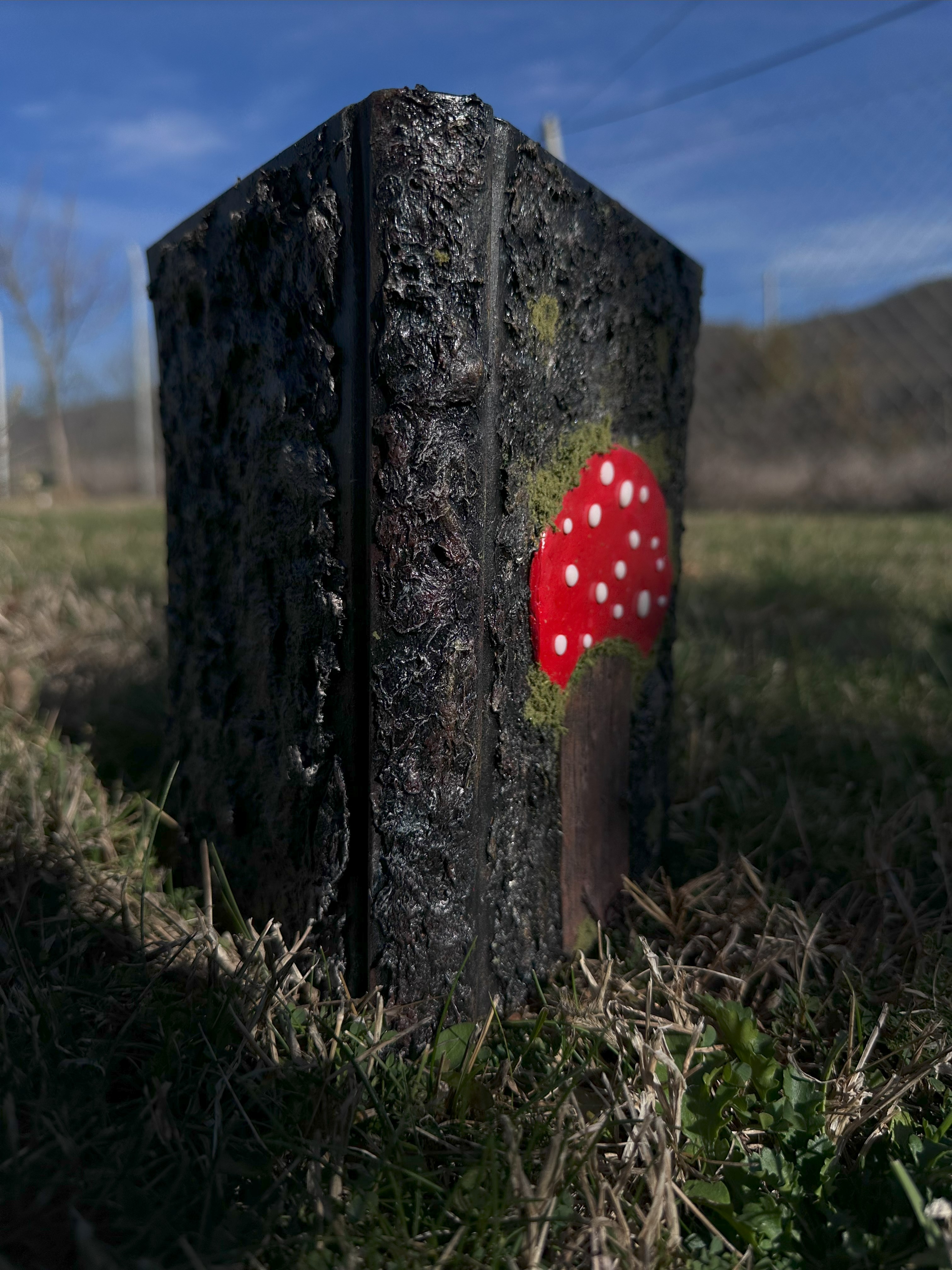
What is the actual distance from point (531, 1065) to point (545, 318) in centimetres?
90

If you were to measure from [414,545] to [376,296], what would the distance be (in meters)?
0.27

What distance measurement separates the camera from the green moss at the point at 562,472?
113 cm

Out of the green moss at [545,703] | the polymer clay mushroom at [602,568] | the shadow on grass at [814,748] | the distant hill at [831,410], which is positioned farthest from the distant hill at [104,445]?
the green moss at [545,703]

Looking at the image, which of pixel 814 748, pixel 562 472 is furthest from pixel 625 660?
pixel 814 748

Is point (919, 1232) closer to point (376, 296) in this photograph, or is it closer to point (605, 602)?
point (605, 602)

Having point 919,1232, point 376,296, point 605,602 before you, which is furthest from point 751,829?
point 376,296

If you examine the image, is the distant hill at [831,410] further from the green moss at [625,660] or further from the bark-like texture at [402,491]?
the bark-like texture at [402,491]

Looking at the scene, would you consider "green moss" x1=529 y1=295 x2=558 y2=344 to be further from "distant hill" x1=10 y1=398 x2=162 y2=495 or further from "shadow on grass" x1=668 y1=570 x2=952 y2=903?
"distant hill" x1=10 y1=398 x2=162 y2=495

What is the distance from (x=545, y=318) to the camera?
1.11 m

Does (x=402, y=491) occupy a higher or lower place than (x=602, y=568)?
higher

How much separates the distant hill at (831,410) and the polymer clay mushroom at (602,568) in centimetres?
762

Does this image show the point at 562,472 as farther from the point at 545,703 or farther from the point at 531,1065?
the point at 531,1065

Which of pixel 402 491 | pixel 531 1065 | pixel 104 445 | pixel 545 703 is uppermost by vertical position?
pixel 104 445

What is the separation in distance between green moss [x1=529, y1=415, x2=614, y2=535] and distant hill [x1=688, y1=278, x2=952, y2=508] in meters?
7.78
